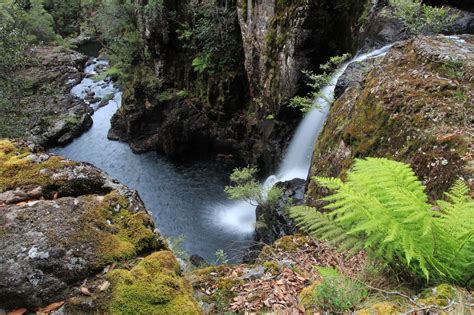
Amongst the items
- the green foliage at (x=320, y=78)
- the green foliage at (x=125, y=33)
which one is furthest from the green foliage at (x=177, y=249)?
the green foliage at (x=125, y=33)

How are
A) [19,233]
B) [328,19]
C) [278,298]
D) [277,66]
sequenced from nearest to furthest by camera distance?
[19,233], [278,298], [328,19], [277,66]

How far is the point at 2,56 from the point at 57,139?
5622 millimetres

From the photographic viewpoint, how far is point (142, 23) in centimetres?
1903

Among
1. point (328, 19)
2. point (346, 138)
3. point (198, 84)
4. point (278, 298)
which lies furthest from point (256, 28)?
point (278, 298)

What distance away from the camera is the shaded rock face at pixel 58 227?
263 cm

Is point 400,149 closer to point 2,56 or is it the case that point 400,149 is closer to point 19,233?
point 19,233

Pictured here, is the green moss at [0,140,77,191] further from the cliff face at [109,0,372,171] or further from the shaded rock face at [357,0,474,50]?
the cliff face at [109,0,372,171]

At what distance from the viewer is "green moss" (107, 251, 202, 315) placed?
2508 mm

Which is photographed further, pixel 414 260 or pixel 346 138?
pixel 346 138

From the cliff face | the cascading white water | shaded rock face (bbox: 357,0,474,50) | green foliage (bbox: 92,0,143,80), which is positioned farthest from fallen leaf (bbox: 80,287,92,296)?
green foliage (bbox: 92,0,143,80)

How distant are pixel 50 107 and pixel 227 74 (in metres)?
12.7

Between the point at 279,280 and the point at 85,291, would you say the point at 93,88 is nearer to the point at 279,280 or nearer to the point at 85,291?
the point at 279,280

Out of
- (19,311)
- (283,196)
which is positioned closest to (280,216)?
(283,196)

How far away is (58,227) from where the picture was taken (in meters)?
2.91
